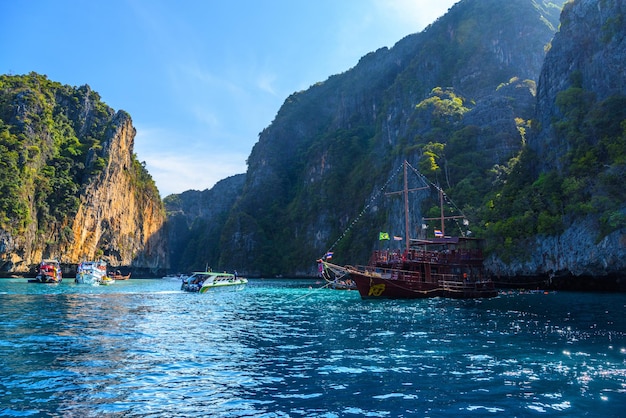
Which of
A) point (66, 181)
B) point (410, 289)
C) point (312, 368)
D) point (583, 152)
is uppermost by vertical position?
point (66, 181)

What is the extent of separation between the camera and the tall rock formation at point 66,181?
78.1 metres

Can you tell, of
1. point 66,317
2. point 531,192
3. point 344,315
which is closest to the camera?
point 66,317

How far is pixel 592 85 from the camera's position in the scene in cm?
5856

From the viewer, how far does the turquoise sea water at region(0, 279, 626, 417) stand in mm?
8734

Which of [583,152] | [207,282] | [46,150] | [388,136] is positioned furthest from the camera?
[388,136]

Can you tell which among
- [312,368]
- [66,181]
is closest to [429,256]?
[312,368]

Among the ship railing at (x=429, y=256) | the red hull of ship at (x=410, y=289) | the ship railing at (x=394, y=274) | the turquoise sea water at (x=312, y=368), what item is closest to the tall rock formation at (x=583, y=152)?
the ship railing at (x=429, y=256)

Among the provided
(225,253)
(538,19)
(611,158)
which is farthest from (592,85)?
(225,253)

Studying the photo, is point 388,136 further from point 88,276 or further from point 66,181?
point 88,276

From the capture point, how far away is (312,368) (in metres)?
12.1

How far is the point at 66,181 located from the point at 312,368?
329 feet

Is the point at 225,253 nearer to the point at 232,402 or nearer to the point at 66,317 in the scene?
the point at 66,317

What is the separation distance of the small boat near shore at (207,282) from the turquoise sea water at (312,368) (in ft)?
103

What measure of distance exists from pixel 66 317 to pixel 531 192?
57602mm
